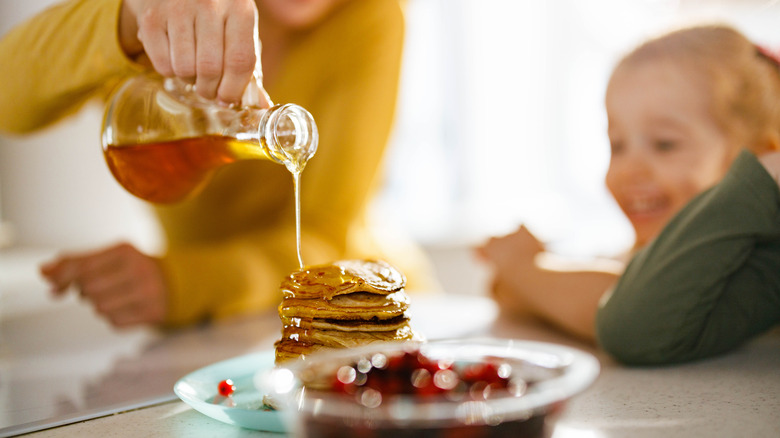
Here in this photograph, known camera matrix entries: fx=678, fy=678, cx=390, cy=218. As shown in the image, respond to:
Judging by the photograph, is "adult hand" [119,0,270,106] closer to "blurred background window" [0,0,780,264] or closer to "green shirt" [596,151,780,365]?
"green shirt" [596,151,780,365]

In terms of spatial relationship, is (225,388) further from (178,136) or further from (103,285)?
(103,285)

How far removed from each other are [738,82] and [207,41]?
0.94 metres

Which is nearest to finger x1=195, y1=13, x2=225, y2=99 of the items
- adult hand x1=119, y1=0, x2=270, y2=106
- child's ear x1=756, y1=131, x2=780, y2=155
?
adult hand x1=119, y1=0, x2=270, y2=106

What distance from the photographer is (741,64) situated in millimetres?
1195

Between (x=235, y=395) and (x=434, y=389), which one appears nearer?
(x=434, y=389)

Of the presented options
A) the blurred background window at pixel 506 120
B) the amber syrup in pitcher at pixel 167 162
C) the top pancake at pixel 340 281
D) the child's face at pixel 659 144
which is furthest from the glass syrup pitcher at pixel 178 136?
the blurred background window at pixel 506 120

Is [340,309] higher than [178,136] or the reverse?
the reverse

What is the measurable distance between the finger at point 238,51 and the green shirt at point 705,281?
50 cm

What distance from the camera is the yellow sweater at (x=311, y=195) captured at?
1285mm

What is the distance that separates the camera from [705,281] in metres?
0.76

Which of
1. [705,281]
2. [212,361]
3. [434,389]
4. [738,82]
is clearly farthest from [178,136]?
[738,82]

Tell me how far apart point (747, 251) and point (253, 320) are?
835 mm

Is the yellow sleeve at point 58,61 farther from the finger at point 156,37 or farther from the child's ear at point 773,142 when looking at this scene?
the child's ear at point 773,142

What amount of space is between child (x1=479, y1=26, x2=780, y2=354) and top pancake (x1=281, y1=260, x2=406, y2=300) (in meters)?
0.51
